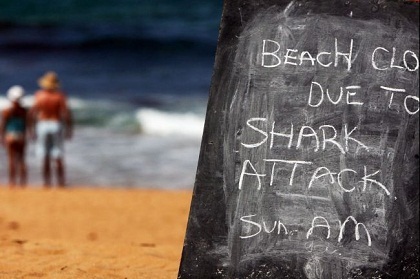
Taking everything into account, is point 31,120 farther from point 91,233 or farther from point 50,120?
point 91,233

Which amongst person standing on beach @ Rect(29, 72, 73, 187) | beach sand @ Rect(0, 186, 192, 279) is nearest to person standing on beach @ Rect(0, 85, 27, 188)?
A: person standing on beach @ Rect(29, 72, 73, 187)

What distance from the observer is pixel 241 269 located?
4.81 metres

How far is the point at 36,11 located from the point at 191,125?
47.7 ft

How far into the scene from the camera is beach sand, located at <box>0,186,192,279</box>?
5.93 metres

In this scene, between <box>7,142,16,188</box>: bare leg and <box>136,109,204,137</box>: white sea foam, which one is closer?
<box>7,142,16,188</box>: bare leg

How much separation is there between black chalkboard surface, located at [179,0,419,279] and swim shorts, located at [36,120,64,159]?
9531 mm

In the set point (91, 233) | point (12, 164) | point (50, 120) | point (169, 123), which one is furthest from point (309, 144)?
point (169, 123)

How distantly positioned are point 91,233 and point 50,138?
4.07 m

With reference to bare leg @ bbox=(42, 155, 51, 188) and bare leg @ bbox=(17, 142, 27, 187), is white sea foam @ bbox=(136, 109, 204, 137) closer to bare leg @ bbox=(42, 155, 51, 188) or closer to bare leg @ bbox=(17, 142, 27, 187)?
bare leg @ bbox=(42, 155, 51, 188)

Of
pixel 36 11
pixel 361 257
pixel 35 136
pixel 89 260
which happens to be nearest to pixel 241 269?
pixel 361 257

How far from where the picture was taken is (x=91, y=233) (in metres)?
10.5

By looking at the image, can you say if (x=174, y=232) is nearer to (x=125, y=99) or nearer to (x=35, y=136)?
(x=35, y=136)

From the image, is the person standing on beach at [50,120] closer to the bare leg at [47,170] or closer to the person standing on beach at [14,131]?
the bare leg at [47,170]

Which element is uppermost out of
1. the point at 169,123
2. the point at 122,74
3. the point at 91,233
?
the point at 122,74
